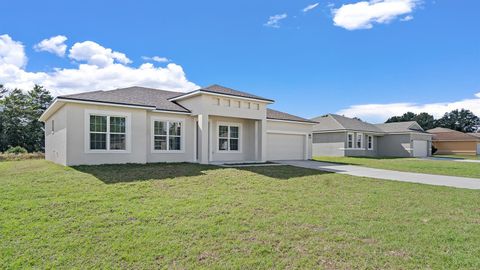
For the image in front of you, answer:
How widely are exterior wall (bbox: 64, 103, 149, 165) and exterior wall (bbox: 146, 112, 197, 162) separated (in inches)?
23.8

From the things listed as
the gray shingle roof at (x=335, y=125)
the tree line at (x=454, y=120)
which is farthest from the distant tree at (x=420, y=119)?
the gray shingle roof at (x=335, y=125)

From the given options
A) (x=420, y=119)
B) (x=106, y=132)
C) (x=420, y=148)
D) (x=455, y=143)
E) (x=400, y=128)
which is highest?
(x=420, y=119)

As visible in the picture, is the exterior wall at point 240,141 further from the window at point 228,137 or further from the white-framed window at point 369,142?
the white-framed window at point 369,142

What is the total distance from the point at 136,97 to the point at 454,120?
9144cm

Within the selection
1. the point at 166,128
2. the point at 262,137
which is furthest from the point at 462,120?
the point at 166,128

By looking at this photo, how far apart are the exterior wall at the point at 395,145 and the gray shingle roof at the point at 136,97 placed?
28.0 m

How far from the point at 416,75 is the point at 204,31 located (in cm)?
1645

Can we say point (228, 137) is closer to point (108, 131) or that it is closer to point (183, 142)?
point (183, 142)

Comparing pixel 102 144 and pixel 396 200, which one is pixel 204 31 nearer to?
pixel 102 144

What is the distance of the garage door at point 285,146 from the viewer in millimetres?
20688

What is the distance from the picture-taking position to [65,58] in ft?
70.5

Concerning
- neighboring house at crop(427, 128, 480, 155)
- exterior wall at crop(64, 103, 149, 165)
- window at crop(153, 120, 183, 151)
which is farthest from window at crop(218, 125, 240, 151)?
neighboring house at crop(427, 128, 480, 155)

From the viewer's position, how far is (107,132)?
543 inches

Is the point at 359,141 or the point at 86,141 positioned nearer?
the point at 86,141
